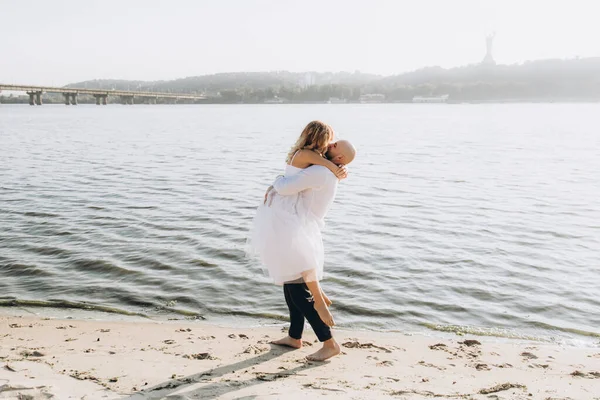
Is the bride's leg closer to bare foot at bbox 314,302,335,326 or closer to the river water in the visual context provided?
bare foot at bbox 314,302,335,326

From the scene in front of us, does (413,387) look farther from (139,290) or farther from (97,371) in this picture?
(139,290)

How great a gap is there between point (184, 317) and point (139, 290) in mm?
1252

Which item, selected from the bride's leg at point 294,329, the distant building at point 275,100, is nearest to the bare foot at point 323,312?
the bride's leg at point 294,329

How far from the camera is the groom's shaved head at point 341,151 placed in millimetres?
5080

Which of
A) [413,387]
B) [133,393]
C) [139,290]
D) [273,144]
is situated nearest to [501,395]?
[413,387]

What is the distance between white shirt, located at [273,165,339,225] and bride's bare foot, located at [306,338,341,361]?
1.29m

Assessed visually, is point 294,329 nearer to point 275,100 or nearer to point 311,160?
point 311,160

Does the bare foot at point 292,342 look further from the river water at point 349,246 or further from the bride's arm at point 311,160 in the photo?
the bride's arm at point 311,160

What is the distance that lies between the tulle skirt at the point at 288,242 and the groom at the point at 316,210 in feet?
0.35

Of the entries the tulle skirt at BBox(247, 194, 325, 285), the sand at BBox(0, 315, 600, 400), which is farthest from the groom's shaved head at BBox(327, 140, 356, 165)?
the sand at BBox(0, 315, 600, 400)

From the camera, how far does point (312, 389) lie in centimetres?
460

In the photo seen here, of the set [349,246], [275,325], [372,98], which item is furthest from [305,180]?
[372,98]

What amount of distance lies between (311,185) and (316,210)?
36cm

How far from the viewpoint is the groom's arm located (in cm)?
492
